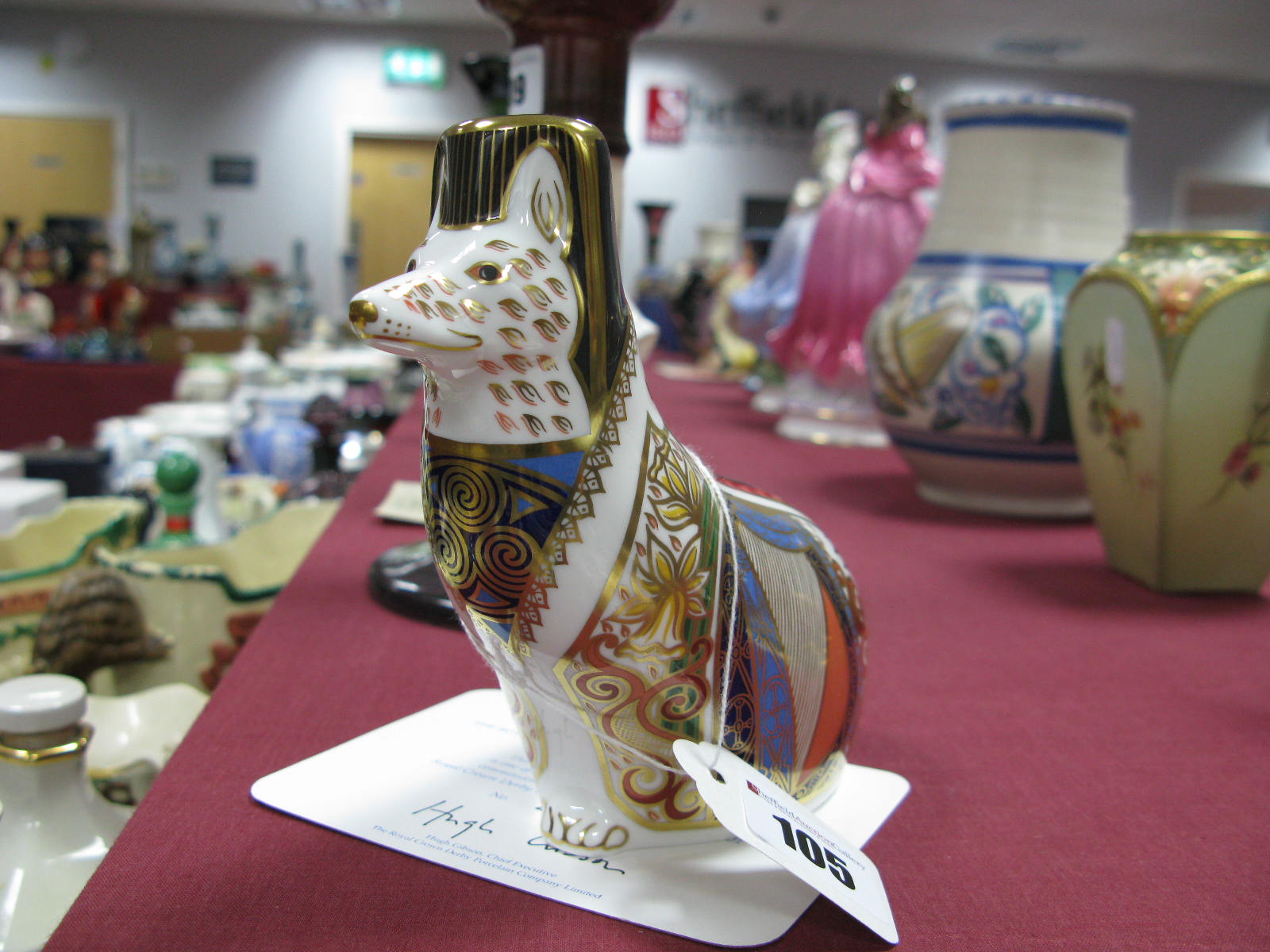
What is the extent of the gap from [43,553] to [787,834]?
961 millimetres

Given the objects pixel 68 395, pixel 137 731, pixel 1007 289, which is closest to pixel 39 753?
pixel 137 731

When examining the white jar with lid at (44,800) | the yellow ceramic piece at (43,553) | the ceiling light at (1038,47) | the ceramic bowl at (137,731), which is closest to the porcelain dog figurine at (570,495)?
the white jar with lid at (44,800)

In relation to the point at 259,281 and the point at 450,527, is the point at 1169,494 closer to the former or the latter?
the point at 450,527

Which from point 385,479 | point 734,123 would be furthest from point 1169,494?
point 734,123

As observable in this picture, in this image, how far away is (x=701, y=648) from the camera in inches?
16.0

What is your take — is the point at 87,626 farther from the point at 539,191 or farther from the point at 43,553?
the point at 539,191

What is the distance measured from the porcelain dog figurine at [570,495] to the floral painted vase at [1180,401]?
55cm

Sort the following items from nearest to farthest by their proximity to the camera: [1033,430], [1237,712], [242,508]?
[1237,712] → [1033,430] → [242,508]

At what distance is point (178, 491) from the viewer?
1109mm

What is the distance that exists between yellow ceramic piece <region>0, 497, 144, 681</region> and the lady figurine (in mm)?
918

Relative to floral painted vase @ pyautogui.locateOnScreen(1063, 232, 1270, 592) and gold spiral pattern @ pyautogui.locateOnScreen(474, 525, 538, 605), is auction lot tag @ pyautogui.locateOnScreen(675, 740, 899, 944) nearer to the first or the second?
gold spiral pattern @ pyautogui.locateOnScreen(474, 525, 538, 605)

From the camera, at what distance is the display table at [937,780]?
403 millimetres

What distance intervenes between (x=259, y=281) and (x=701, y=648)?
3830mm

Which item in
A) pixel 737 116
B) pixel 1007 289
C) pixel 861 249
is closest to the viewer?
pixel 1007 289
